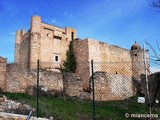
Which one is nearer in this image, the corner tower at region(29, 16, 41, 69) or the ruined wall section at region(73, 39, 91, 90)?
the ruined wall section at region(73, 39, 91, 90)

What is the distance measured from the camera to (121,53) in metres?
33.0

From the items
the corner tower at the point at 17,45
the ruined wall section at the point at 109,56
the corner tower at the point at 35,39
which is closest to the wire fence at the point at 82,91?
the ruined wall section at the point at 109,56

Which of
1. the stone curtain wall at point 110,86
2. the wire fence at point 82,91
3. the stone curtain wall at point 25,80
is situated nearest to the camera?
the wire fence at point 82,91

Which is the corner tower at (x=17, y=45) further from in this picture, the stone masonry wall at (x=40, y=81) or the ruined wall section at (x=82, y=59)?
the stone masonry wall at (x=40, y=81)

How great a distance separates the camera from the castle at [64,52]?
28.3m

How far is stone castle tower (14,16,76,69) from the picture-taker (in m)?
28.5

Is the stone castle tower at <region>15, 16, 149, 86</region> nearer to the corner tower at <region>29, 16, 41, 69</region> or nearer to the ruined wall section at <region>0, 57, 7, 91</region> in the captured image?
the corner tower at <region>29, 16, 41, 69</region>

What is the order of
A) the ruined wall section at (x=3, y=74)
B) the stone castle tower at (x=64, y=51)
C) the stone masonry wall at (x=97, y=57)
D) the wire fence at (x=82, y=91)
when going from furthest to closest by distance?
the stone castle tower at (x=64, y=51) < the stone masonry wall at (x=97, y=57) < the ruined wall section at (x=3, y=74) < the wire fence at (x=82, y=91)

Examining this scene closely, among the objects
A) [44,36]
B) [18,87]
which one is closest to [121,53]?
[44,36]

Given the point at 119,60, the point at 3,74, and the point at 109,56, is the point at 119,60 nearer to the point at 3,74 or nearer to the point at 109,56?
the point at 109,56

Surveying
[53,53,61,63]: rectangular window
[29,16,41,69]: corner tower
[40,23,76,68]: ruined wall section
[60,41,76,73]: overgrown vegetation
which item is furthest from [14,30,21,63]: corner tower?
[60,41,76,73]: overgrown vegetation

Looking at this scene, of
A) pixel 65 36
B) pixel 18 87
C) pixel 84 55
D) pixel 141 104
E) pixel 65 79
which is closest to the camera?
pixel 141 104

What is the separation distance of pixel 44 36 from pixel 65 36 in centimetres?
287

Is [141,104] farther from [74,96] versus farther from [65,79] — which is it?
[65,79]
